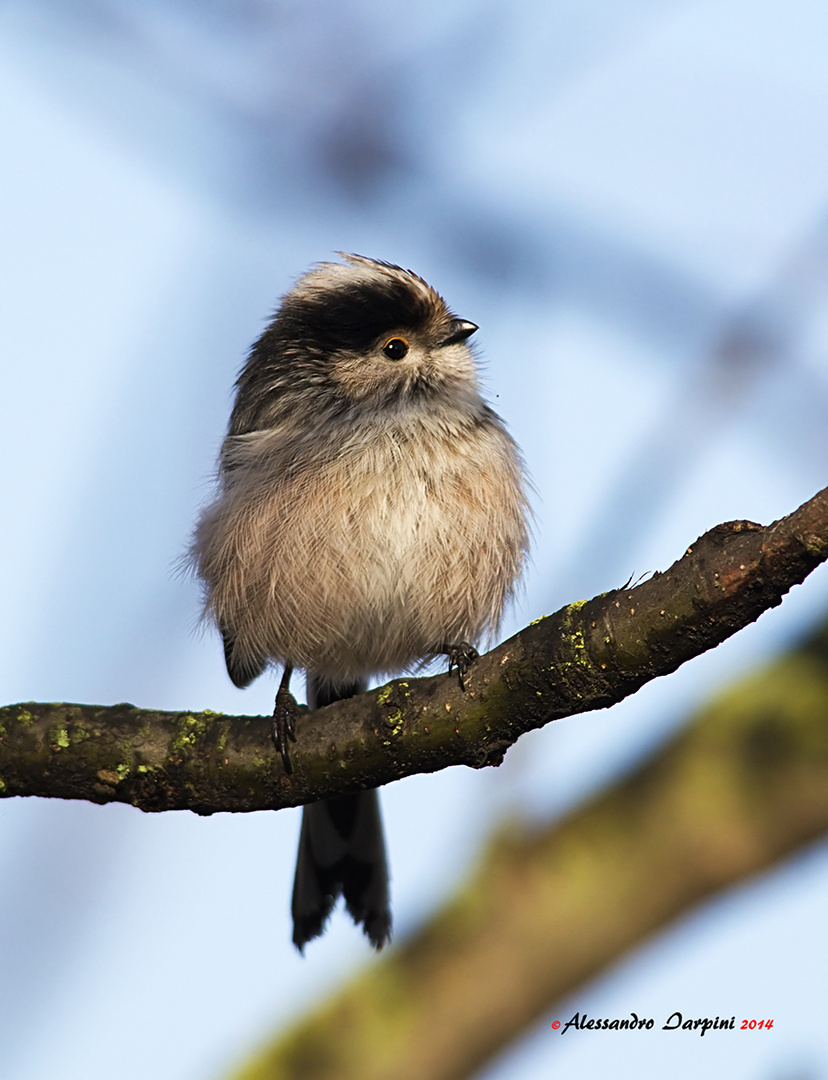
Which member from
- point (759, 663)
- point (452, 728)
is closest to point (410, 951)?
point (452, 728)

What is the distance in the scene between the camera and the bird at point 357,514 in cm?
441

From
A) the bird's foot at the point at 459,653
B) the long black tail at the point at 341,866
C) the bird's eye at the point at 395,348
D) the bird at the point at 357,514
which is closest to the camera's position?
the bird's foot at the point at 459,653

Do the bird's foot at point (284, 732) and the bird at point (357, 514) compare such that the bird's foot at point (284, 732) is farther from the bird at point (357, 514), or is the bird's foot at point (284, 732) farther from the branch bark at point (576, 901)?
the branch bark at point (576, 901)

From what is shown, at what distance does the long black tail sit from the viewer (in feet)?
15.3

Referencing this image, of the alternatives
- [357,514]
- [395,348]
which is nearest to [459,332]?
[395,348]

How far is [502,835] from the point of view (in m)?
3.65

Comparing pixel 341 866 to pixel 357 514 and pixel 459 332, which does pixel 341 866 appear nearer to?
pixel 357 514

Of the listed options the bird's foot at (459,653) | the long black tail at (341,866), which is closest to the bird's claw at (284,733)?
the bird's foot at (459,653)

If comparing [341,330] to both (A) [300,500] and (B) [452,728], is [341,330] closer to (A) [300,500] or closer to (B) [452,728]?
(A) [300,500]

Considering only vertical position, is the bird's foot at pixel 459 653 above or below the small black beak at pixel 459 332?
below

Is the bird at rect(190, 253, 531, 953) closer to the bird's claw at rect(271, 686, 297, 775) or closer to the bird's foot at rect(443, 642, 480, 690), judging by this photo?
the bird's foot at rect(443, 642, 480, 690)

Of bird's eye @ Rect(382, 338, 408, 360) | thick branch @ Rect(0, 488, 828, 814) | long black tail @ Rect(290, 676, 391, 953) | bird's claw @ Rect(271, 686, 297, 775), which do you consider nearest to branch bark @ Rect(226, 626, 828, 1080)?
thick branch @ Rect(0, 488, 828, 814)

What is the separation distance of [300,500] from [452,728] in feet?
4.97

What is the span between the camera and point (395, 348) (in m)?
5.03
